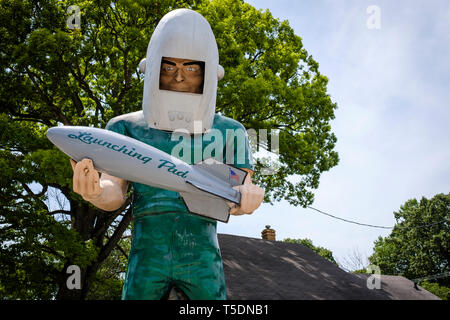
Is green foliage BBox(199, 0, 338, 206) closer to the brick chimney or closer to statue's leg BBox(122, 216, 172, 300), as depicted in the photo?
the brick chimney

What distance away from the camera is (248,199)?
2.96 meters

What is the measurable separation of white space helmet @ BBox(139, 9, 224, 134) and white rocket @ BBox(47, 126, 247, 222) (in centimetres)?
36

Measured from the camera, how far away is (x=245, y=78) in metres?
11.3

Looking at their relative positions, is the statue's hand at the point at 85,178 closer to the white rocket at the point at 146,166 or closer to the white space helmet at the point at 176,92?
the white rocket at the point at 146,166

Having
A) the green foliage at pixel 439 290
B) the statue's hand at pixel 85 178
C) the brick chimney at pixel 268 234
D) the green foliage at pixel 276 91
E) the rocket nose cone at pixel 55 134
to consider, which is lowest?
the green foliage at pixel 439 290

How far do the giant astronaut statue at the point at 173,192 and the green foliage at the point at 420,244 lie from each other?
32.7 m

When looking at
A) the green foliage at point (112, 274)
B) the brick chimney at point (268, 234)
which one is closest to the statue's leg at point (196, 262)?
the green foliage at point (112, 274)

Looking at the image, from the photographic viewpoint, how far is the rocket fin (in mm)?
2840

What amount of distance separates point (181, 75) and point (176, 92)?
0.16 metres

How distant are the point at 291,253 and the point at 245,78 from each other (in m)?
7.22

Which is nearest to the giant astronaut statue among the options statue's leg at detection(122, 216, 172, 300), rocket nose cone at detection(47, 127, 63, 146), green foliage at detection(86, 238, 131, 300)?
statue's leg at detection(122, 216, 172, 300)

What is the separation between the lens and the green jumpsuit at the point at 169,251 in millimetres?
2736
